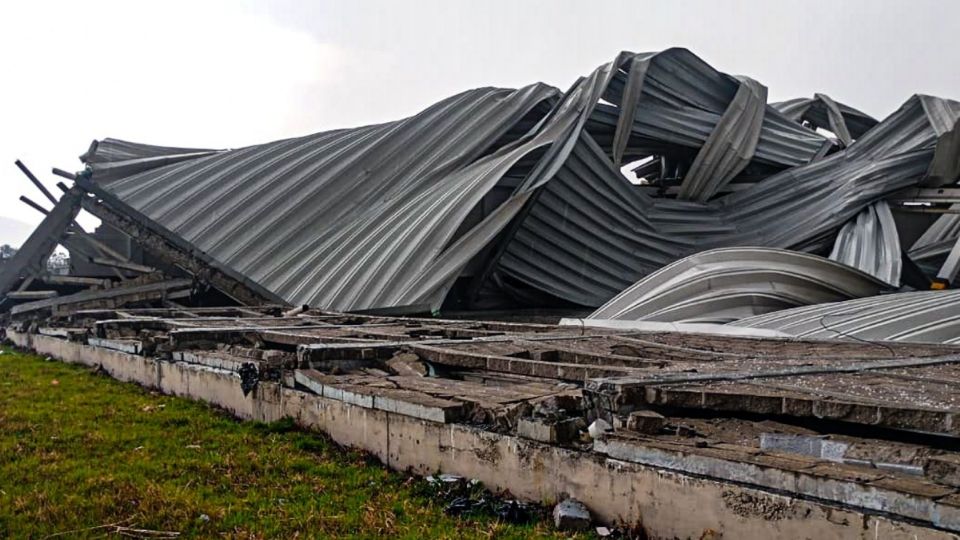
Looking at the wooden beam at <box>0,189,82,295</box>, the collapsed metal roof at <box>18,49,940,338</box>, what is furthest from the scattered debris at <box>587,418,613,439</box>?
the wooden beam at <box>0,189,82,295</box>

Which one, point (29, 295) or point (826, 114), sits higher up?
point (826, 114)

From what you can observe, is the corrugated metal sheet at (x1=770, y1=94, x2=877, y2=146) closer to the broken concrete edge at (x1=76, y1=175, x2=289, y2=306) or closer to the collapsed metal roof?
the collapsed metal roof

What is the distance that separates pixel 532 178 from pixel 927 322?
10284 millimetres

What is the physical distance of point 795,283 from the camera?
17016mm

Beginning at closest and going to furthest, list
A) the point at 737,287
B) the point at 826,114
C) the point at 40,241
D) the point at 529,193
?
the point at 737,287
the point at 529,193
the point at 40,241
the point at 826,114

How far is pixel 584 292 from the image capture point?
72.9ft

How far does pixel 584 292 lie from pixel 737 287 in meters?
5.98

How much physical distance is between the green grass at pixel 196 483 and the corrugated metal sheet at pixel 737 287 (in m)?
10.6

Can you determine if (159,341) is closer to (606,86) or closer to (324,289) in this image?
(324,289)

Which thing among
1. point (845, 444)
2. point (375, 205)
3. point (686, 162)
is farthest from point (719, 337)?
point (686, 162)

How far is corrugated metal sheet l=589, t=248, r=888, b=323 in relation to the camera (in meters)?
16.6

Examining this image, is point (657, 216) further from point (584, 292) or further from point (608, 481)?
point (608, 481)

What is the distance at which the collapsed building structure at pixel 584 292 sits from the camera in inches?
183

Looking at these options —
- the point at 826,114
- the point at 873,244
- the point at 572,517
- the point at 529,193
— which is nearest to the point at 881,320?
the point at 873,244
